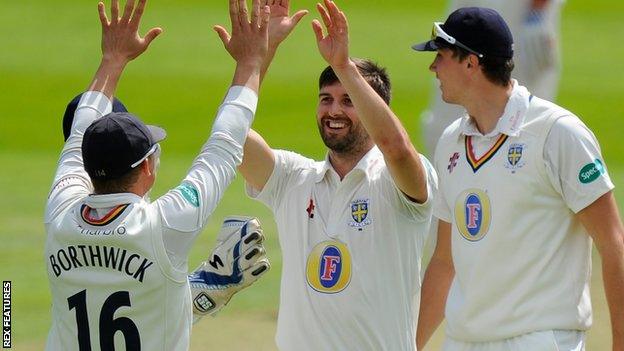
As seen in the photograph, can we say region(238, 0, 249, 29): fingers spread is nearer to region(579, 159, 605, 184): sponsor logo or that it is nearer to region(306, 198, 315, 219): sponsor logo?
region(306, 198, 315, 219): sponsor logo

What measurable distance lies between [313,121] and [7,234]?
3529 mm

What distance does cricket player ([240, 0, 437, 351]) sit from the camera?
411 cm

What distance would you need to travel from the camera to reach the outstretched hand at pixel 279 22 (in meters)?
4.15

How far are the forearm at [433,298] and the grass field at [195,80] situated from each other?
3.78 meters

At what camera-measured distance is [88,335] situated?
11.8ft

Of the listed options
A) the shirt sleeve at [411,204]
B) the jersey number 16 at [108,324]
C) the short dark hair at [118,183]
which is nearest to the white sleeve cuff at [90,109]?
the short dark hair at [118,183]

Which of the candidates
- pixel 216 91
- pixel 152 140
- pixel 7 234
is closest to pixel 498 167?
pixel 152 140

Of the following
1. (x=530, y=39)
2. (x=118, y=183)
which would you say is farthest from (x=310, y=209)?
(x=530, y=39)

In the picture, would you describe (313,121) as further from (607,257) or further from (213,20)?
(607,257)

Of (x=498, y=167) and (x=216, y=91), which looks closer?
(x=498, y=167)

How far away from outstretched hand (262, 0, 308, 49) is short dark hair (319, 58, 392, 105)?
32cm

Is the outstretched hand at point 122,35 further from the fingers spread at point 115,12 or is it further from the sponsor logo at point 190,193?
the sponsor logo at point 190,193

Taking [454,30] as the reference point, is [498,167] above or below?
below

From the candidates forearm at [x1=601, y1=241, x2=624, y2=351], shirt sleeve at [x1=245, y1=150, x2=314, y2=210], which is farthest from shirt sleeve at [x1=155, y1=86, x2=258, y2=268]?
forearm at [x1=601, y1=241, x2=624, y2=351]
